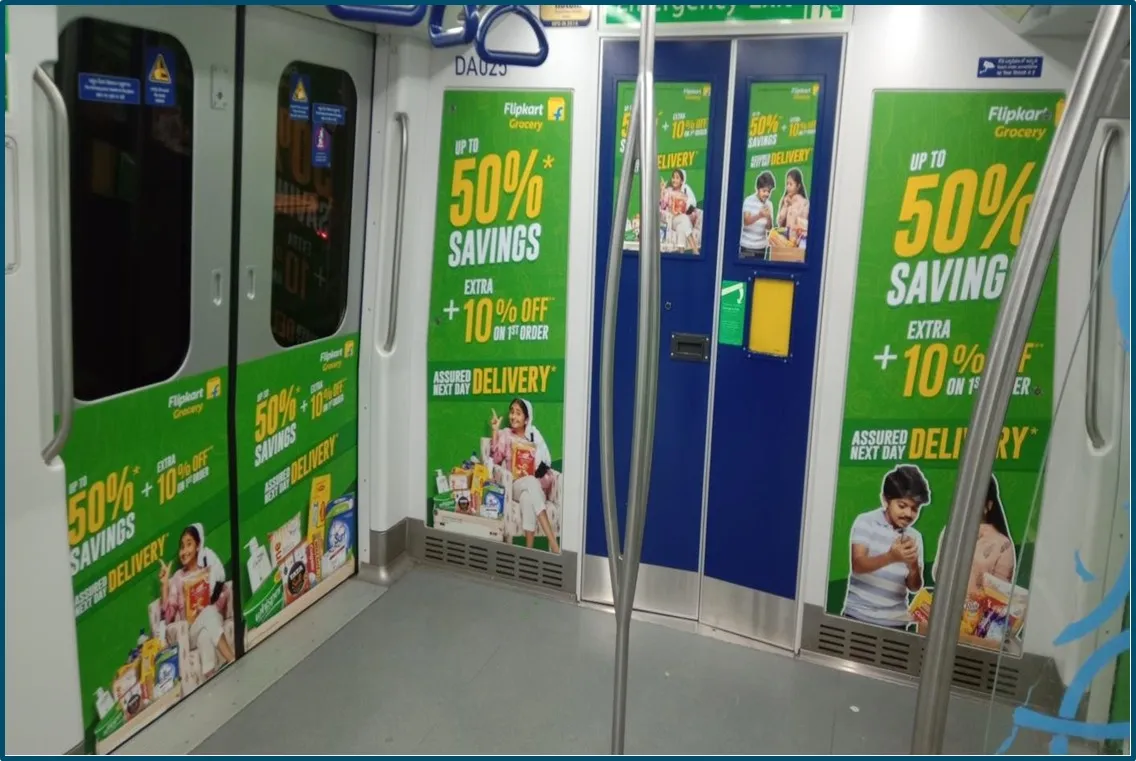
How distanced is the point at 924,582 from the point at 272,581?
2.40m

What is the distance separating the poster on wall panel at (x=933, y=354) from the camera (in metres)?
2.96

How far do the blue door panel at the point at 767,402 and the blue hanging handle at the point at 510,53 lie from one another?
0.70 metres

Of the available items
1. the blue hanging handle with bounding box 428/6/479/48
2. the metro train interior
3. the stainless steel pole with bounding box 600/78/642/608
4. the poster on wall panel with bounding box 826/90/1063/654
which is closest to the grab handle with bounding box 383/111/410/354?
the metro train interior

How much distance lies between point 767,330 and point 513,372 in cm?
106

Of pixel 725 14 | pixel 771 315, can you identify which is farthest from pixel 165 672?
pixel 725 14

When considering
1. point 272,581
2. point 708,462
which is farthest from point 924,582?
point 272,581

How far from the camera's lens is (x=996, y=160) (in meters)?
2.95

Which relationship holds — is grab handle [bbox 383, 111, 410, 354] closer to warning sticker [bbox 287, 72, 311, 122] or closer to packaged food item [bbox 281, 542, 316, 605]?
warning sticker [bbox 287, 72, 311, 122]

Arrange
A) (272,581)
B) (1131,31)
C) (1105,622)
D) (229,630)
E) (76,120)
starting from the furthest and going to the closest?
Answer: (272,581) → (229,630) → (76,120) → (1105,622) → (1131,31)

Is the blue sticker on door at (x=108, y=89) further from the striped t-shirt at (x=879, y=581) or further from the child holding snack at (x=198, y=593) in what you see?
the striped t-shirt at (x=879, y=581)

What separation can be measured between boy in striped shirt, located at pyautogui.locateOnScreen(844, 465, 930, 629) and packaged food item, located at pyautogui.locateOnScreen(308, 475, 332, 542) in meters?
2.05

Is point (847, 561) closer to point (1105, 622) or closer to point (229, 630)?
point (1105, 622)

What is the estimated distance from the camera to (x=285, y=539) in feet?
11.4

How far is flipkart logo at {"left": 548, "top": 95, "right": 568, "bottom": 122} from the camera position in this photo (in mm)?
3459
